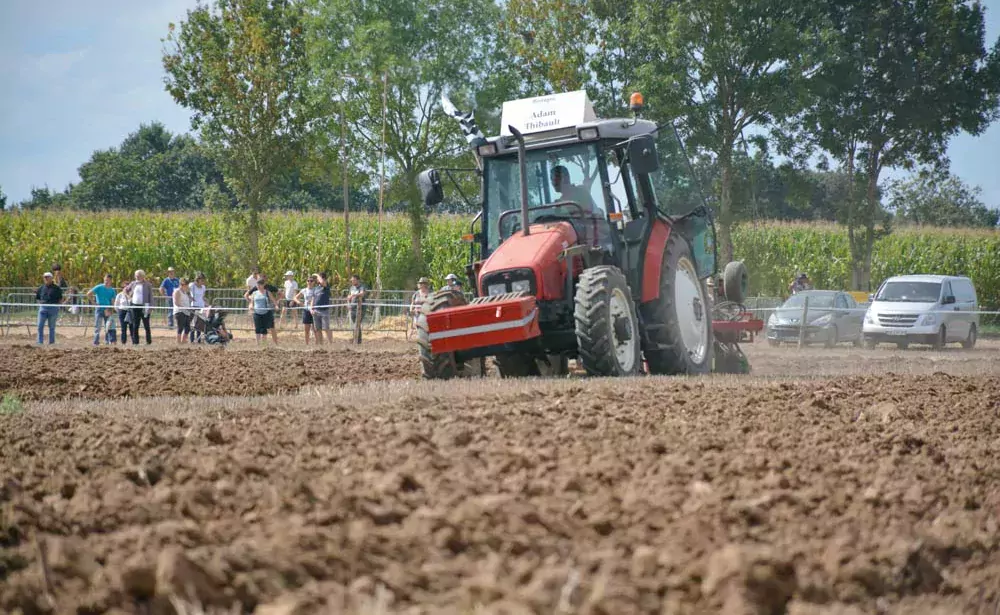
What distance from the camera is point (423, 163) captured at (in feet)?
112

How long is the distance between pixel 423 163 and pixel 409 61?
2.96 metres

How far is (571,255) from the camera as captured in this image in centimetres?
1105

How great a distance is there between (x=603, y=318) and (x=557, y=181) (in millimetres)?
1704

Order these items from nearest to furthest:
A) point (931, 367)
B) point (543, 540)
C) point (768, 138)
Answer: point (543, 540)
point (931, 367)
point (768, 138)

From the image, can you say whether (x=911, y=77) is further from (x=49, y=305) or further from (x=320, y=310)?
(x=49, y=305)

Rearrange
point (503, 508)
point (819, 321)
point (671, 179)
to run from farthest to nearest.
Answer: point (819, 321), point (671, 179), point (503, 508)

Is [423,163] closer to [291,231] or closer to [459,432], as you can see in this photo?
[291,231]

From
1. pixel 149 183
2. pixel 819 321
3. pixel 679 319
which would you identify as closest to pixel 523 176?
pixel 679 319

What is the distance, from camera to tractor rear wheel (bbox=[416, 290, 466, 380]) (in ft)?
36.9

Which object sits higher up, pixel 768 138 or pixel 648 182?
pixel 768 138

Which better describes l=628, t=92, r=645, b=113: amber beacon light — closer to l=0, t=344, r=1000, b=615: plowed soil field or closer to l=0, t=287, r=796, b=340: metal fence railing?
l=0, t=344, r=1000, b=615: plowed soil field

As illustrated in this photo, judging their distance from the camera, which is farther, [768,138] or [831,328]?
[768,138]

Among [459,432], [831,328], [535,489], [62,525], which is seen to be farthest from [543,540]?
[831,328]

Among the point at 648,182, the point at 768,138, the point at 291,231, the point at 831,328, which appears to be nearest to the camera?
the point at 648,182
